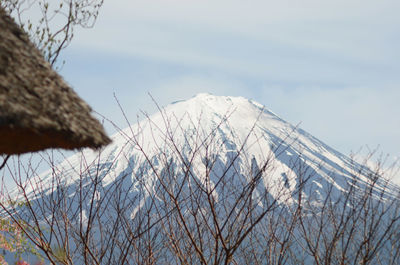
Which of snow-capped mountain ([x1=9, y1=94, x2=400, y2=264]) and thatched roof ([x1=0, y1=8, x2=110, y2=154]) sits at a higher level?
snow-capped mountain ([x1=9, y1=94, x2=400, y2=264])

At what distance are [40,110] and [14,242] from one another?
666 centimetres

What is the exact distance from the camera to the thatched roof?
9.85 ft

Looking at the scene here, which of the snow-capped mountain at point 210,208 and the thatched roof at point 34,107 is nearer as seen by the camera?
the thatched roof at point 34,107

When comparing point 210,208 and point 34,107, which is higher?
point 210,208

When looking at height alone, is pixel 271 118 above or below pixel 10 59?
above

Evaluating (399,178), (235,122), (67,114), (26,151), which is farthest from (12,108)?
(235,122)

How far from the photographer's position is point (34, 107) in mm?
3137

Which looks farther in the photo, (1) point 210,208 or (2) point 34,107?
(1) point 210,208

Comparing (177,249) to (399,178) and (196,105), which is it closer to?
(399,178)

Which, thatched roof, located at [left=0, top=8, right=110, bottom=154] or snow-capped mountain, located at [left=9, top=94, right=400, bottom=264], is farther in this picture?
snow-capped mountain, located at [left=9, top=94, right=400, bottom=264]

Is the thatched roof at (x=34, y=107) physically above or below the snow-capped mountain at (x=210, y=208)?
below

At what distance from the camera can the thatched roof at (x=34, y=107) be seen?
3.00 m

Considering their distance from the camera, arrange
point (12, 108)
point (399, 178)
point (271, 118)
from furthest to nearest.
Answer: point (271, 118)
point (399, 178)
point (12, 108)

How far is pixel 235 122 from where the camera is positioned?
16600 centimetres
